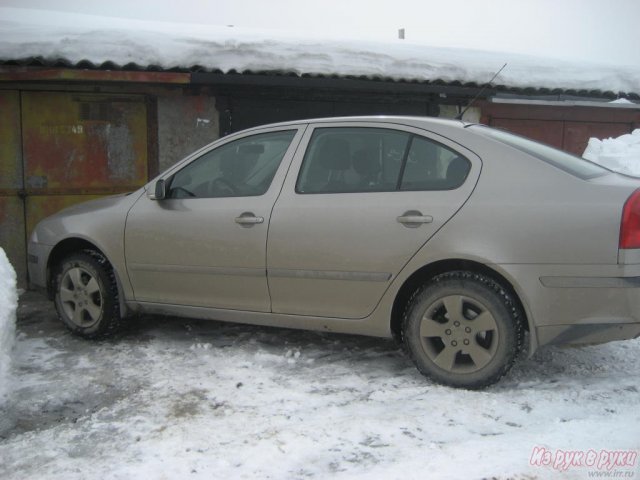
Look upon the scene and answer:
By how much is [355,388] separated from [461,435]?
A: 0.81 m

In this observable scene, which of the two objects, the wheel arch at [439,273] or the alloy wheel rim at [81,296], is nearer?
the wheel arch at [439,273]

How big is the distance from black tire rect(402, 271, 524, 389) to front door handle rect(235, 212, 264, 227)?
113 cm

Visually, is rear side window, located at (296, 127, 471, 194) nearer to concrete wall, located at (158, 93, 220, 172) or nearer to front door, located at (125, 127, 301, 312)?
front door, located at (125, 127, 301, 312)

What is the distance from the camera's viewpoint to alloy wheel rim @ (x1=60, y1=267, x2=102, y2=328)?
4.62 m

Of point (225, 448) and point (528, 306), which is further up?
point (528, 306)

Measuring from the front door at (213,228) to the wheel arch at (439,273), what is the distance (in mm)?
870

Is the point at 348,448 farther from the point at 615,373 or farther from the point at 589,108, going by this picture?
the point at 589,108

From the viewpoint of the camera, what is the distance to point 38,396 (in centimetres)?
368

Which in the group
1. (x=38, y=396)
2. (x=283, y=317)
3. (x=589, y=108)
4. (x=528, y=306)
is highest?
(x=589, y=108)

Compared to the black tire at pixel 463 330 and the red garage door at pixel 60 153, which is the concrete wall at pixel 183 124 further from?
the black tire at pixel 463 330

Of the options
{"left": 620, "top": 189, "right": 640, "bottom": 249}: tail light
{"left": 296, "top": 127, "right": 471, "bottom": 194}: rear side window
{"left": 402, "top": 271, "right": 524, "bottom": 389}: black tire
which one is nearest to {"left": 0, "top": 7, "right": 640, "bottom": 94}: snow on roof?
{"left": 296, "top": 127, "right": 471, "bottom": 194}: rear side window

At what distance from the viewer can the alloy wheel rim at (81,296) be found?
15.2ft

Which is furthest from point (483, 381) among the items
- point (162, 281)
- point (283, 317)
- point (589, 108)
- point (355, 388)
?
point (589, 108)

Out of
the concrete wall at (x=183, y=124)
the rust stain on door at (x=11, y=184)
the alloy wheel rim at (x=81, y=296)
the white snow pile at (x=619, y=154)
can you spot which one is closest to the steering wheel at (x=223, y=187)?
the alloy wheel rim at (x=81, y=296)
